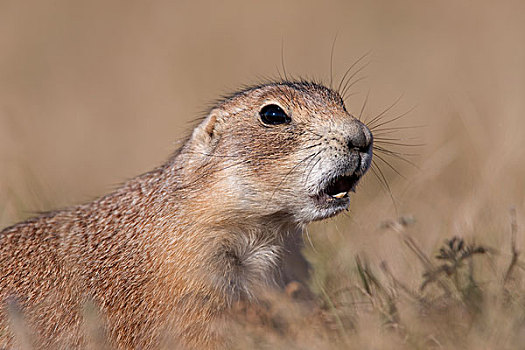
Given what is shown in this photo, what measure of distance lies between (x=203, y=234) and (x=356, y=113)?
5485mm

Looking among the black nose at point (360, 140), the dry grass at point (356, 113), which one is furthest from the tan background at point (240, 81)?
the black nose at point (360, 140)

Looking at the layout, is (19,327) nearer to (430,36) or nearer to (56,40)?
(430,36)

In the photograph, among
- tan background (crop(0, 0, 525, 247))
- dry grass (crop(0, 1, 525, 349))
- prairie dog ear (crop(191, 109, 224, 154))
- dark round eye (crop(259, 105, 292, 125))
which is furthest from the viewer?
tan background (crop(0, 0, 525, 247))

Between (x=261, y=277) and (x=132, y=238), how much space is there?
0.82m

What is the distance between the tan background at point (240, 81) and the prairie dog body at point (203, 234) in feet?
4.07

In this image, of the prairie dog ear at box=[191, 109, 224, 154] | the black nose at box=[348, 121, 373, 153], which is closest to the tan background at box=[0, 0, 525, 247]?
the prairie dog ear at box=[191, 109, 224, 154]

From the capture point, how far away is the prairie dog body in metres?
4.57

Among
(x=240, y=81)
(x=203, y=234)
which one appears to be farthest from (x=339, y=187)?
(x=240, y=81)

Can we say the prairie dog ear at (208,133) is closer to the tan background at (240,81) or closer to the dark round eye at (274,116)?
the dark round eye at (274,116)

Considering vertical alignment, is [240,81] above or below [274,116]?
below

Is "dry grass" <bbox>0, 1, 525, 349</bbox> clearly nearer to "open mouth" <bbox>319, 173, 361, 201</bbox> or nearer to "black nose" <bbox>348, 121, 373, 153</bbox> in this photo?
"open mouth" <bbox>319, 173, 361, 201</bbox>

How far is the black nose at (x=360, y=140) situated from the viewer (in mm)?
4500

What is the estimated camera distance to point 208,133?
5.25 meters

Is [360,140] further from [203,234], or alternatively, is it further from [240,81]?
[240,81]
